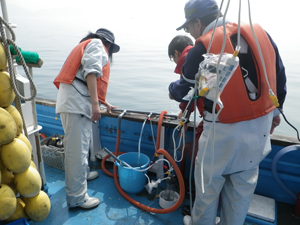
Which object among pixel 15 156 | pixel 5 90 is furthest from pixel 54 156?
pixel 5 90

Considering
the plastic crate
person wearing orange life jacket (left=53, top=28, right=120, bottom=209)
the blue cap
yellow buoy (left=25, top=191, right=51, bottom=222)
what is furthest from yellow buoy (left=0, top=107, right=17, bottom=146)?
the plastic crate

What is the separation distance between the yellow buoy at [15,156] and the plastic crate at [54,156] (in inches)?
57.7

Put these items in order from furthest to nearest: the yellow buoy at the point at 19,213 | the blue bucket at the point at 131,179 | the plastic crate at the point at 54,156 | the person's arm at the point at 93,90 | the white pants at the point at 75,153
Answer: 1. the plastic crate at the point at 54,156
2. the blue bucket at the point at 131,179
3. the white pants at the point at 75,153
4. the person's arm at the point at 93,90
5. the yellow buoy at the point at 19,213

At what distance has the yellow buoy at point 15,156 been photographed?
1.38 meters

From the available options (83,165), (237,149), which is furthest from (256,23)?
(83,165)

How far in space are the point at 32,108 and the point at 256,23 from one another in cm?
208

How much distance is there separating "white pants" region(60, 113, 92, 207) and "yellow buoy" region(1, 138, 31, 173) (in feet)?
2.18

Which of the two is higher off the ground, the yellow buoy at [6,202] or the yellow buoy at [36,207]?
the yellow buoy at [6,202]

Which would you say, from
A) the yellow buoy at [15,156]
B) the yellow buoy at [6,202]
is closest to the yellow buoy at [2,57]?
the yellow buoy at [15,156]

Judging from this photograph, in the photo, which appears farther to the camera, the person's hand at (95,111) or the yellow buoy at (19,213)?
the person's hand at (95,111)

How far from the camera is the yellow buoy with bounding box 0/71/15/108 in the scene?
139 cm

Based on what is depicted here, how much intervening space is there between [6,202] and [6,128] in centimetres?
45

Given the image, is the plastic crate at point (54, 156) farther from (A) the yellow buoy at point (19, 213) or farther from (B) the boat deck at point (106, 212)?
(A) the yellow buoy at point (19, 213)

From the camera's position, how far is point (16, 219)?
153 cm
